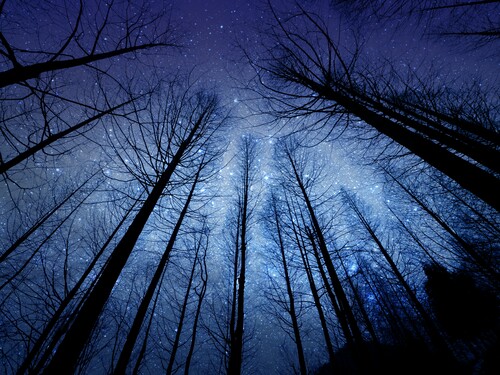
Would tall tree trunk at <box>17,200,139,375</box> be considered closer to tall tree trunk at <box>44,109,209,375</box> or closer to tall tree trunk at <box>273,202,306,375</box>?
tall tree trunk at <box>44,109,209,375</box>

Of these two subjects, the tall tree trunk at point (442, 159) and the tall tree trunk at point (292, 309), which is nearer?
the tall tree trunk at point (442, 159)

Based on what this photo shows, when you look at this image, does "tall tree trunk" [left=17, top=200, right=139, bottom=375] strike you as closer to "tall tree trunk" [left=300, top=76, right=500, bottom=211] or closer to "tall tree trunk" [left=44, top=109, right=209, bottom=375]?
"tall tree trunk" [left=44, top=109, right=209, bottom=375]

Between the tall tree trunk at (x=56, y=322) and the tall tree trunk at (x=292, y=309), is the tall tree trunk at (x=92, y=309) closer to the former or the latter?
the tall tree trunk at (x=56, y=322)

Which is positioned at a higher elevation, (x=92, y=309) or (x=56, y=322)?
(x=56, y=322)

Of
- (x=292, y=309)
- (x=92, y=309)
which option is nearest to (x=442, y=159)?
(x=92, y=309)

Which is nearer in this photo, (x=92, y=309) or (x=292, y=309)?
(x=92, y=309)

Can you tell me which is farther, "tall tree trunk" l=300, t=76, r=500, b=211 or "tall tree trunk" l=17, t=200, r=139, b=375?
"tall tree trunk" l=17, t=200, r=139, b=375

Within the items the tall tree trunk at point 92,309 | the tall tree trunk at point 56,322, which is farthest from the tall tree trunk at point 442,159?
the tall tree trunk at point 56,322

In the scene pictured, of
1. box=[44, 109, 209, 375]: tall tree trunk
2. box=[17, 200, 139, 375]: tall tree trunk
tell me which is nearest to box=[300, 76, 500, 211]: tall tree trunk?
box=[44, 109, 209, 375]: tall tree trunk

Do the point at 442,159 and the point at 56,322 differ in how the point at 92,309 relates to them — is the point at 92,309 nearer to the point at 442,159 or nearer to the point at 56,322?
the point at 442,159

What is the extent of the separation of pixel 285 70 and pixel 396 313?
23.6 meters

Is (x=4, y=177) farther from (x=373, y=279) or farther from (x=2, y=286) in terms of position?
(x=373, y=279)

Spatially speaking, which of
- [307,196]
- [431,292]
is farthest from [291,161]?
[431,292]

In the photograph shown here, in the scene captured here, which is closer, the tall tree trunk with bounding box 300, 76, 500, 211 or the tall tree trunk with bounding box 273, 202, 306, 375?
the tall tree trunk with bounding box 300, 76, 500, 211
